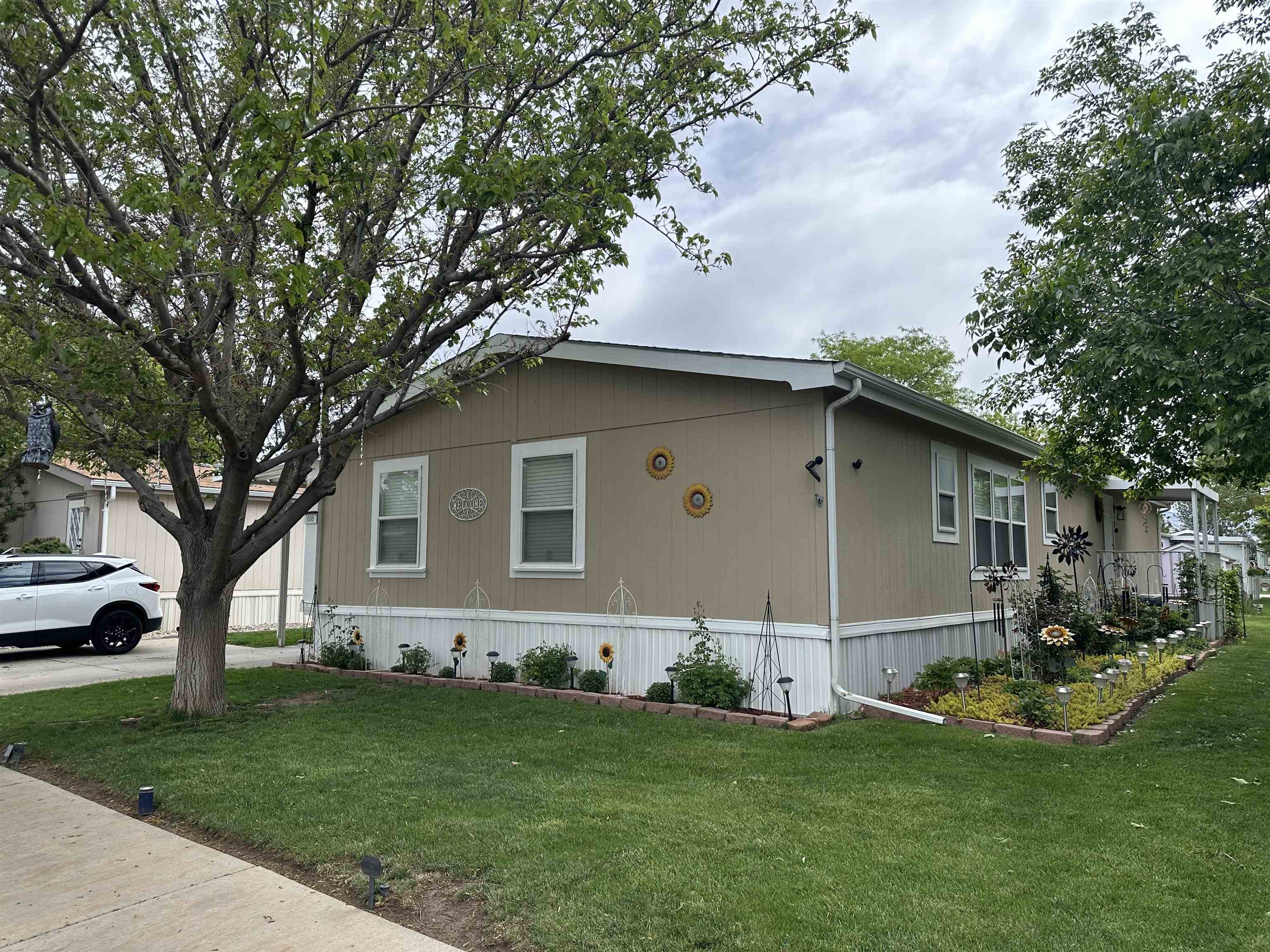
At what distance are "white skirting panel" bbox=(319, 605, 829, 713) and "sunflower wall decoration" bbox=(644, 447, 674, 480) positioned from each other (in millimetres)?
1407

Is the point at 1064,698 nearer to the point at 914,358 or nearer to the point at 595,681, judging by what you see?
the point at 595,681

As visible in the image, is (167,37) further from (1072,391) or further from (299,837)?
(1072,391)

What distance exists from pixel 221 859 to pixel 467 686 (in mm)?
5008

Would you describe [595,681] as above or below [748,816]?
above

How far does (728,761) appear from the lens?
19.4 ft

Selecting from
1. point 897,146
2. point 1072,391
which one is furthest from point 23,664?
point 897,146

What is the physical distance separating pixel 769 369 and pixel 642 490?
1864 mm

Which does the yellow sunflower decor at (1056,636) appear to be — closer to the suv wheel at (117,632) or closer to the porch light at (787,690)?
the porch light at (787,690)

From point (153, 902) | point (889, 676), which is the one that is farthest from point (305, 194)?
point (889, 676)

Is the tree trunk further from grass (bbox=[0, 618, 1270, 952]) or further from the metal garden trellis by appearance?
the metal garden trellis

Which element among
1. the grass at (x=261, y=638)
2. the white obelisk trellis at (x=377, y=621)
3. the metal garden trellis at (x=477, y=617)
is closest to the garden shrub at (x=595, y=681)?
the metal garden trellis at (x=477, y=617)

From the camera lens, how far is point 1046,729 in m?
6.74

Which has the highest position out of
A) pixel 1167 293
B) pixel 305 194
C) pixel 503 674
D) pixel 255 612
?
pixel 305 194

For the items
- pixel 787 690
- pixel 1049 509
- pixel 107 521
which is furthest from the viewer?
pixel 107 521
